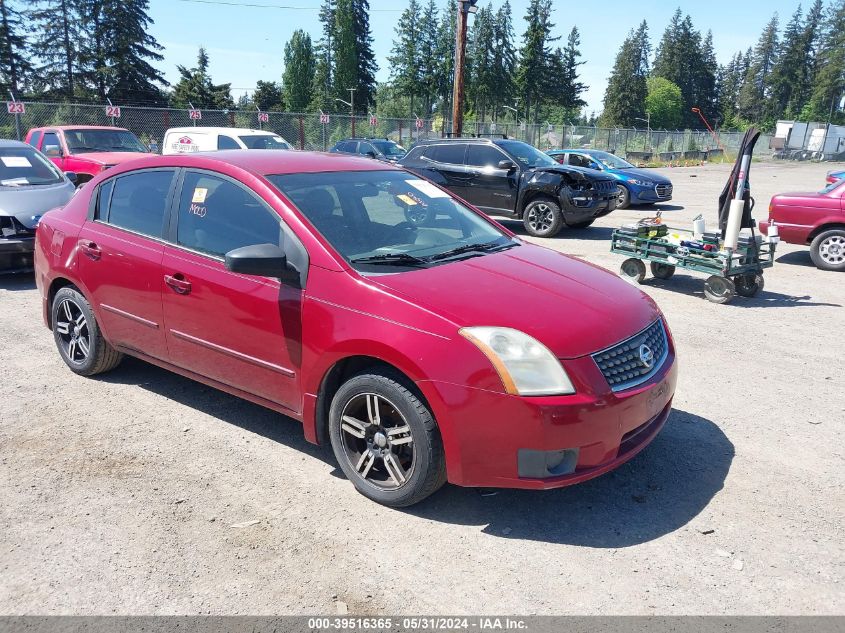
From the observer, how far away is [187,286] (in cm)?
419

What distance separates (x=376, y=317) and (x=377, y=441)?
0.66 m

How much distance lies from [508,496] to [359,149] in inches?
861

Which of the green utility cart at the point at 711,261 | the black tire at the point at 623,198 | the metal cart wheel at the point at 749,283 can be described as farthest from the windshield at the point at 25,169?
the black tire at the point at 623,198

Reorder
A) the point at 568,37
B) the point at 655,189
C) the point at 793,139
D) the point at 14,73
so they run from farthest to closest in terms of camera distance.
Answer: the point at 568,37
the point at 793,139
the point at 14,73
the point at 655,189

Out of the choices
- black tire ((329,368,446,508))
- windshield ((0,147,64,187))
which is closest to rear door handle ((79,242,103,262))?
black tire ((329,368,446,508))

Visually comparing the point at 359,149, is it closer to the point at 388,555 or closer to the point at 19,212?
the point at 19,212

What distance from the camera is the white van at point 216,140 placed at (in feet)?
48.4

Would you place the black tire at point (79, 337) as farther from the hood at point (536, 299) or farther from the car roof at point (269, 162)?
the hood at point (536, 299)

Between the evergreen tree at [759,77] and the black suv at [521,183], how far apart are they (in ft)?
411

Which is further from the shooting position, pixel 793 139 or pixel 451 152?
pixel 793 139

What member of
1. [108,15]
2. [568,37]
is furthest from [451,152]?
[568,37]

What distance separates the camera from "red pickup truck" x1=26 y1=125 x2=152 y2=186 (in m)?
13.1

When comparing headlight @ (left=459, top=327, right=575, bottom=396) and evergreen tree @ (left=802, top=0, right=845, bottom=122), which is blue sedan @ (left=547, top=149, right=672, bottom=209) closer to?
headlight @ (left=459, top=327, right=575, bottom=396)

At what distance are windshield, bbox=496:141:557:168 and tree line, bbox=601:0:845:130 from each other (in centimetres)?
9590
